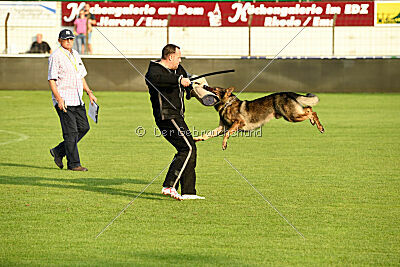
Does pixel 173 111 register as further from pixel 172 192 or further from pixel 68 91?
pixel 68 91

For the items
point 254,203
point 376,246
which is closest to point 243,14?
→ point 254,203

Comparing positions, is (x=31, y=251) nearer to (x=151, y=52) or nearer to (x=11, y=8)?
(x=151, y=52)

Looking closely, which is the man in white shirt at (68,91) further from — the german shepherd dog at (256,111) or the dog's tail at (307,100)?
the dog's tail at (307,100)

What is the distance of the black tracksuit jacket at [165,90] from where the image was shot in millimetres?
9328

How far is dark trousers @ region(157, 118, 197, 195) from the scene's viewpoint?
9617mm

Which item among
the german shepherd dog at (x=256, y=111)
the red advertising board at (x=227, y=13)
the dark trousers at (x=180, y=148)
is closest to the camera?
the dark trousers at (x=180, y=148)

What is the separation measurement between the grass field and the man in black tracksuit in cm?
29

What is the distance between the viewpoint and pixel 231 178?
11.8m

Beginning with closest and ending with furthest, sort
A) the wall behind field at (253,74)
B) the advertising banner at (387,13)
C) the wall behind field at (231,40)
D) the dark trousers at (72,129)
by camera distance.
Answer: the dark trousers at (72,129) < the wall behind field at (253,74) < the wall behind field at (231,40) < the advertising banner at (387,13)

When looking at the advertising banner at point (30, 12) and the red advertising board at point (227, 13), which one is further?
the advertising banner at point (30, 12)

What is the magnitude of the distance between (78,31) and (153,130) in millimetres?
14603

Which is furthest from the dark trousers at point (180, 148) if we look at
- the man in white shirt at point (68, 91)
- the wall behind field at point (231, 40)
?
the wall behind field at point (231, 40)

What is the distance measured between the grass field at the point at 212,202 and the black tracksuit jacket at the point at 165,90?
112 cm

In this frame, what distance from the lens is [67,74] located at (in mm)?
12125
